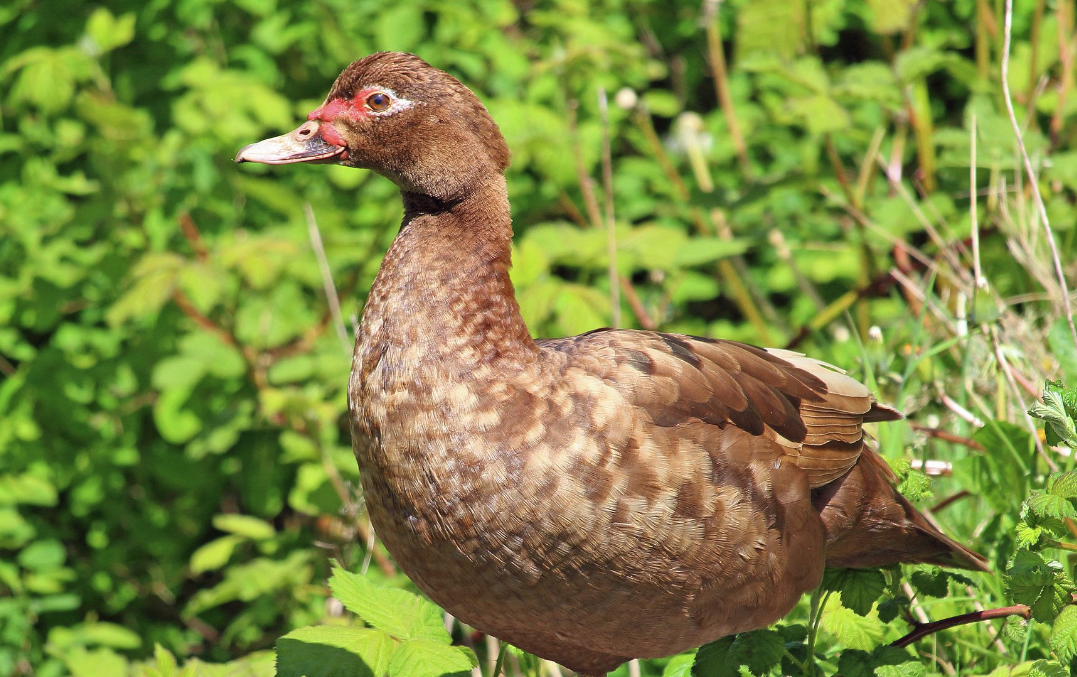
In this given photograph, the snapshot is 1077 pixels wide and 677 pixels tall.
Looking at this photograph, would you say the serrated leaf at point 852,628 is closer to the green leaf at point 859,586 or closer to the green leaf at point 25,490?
the green leaf at point 859,586

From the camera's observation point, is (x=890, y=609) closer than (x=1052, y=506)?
No

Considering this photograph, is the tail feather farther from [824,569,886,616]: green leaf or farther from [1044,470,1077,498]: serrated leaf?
[1044,470,1077,498]: serrated leaf

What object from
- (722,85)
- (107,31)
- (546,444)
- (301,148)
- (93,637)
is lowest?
(93,637)

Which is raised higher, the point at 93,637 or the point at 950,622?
the point at 950,622

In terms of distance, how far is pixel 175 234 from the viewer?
4.32 metres

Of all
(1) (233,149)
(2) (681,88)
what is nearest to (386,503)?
(1) (233,149)

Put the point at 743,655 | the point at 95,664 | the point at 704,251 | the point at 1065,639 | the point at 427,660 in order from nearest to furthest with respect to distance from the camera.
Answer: the point at 1065,639 → the point at 427,660 → the point at 743,655 → the point at 95,664 → the point at 704,251

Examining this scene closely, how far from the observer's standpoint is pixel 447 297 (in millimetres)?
2186

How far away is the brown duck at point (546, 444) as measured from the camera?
2.04 metres

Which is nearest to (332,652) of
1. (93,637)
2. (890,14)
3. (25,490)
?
(93,637)

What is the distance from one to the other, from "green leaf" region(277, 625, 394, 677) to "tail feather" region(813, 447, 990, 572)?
987 millimetres

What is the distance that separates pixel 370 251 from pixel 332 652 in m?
1.81

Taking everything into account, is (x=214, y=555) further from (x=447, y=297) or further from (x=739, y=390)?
(x=739, y=390)

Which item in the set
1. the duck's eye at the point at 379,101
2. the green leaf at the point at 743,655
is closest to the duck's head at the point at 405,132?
the duck's eye at the point at 379,101
